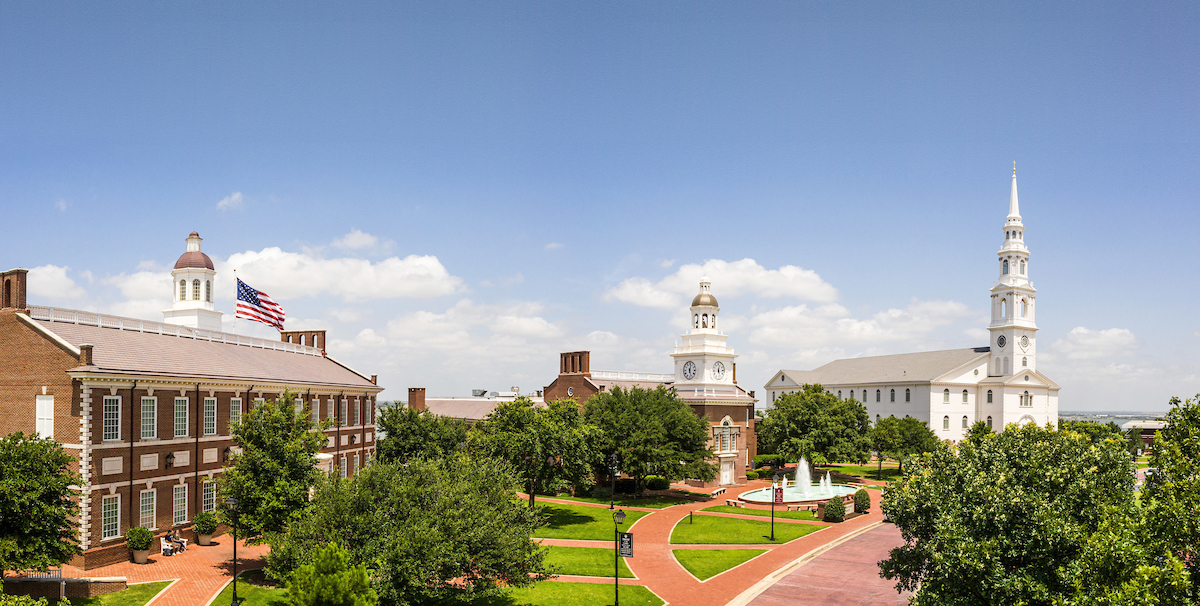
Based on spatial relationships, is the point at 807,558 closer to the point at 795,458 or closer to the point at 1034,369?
the point at 795,458

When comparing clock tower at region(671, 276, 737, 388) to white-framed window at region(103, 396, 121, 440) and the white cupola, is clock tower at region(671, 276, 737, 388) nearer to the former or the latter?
the white cupola

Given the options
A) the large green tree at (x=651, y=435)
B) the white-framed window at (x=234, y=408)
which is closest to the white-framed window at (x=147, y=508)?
the white-framed window at (x=234, y=408)

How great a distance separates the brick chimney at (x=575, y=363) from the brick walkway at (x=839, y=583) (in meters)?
43.9

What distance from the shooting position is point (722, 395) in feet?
256

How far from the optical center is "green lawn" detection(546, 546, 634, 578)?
39.8m

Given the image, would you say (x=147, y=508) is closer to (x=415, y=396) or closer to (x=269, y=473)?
(x=269, y=473)

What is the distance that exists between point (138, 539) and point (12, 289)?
1363 centimetres

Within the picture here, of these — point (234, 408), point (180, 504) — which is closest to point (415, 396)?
point (234, 408)

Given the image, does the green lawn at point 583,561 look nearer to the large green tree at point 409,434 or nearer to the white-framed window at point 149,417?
the large green tree at point 409,434

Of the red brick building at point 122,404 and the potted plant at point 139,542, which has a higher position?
the red brick building at point 122,404

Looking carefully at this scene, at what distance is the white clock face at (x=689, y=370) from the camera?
7919 centimetres

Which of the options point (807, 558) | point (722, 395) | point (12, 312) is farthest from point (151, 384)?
point (722, 395)

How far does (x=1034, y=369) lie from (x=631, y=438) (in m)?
82.0

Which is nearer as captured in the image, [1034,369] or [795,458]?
[795,458]
